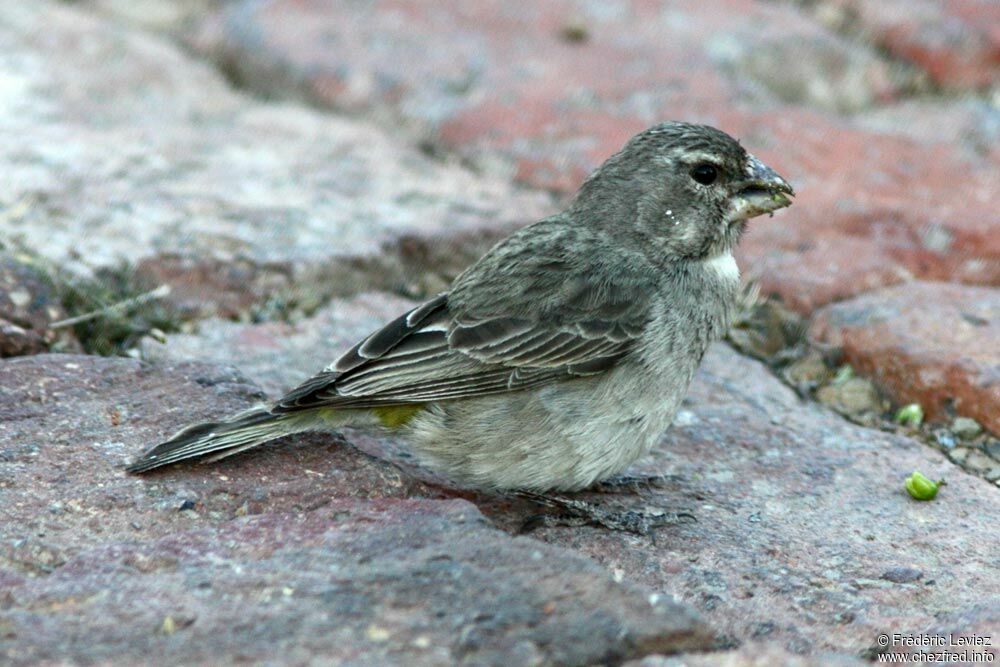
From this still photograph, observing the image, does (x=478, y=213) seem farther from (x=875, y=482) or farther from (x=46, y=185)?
(x=875, y=482)

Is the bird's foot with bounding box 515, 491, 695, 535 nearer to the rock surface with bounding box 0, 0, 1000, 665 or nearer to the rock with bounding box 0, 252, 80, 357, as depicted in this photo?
the rock surface with bounding box 0, 0, 1000, 665

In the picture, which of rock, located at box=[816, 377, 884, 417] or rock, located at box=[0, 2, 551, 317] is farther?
rock, located at box=[0, 2, 551, 317]

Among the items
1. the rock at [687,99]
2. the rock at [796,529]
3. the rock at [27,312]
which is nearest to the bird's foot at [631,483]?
the rock at [796,529]

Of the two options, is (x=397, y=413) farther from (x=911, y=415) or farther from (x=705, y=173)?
(x=911, y=415)

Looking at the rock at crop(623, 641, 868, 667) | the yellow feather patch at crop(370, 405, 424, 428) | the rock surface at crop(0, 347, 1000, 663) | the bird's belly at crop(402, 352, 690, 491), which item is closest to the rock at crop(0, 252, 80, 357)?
the rock surface at crop(0, 347, 1000, 663)

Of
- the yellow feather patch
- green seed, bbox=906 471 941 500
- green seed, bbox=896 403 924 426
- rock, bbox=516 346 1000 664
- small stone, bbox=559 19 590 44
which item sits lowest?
the yellow feather patch

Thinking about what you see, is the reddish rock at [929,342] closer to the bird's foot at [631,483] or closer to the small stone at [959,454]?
the small stone at [959,454]
